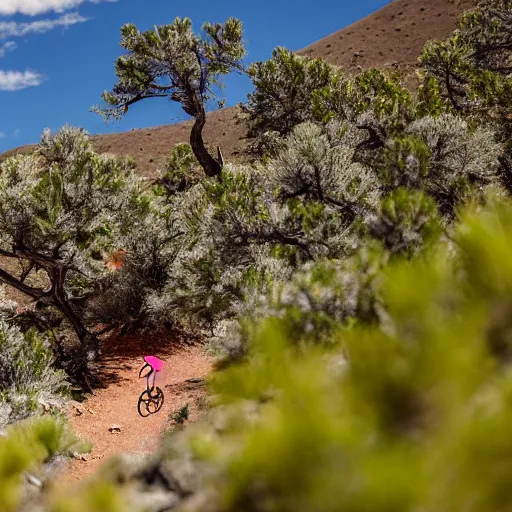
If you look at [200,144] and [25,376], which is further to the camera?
[200,144]

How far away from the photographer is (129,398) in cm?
1133

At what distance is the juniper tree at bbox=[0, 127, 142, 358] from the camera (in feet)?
30.9

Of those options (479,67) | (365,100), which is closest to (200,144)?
(365,100)

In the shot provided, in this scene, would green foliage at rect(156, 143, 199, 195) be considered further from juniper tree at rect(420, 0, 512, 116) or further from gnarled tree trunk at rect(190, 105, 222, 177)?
juniper tree at rect(420, 0, 512, 116)

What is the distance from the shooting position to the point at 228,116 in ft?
176

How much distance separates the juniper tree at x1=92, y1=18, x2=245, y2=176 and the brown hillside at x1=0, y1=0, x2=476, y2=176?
2581 centimetres

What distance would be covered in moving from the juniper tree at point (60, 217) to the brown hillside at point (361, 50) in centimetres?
3127

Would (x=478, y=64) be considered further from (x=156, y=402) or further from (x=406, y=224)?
(x=406, y=224)

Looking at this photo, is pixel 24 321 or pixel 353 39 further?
pixel 353 39

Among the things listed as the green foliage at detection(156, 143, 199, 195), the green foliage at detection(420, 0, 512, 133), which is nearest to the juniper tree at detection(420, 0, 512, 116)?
the green foliage at detection(420, 0, 512, 133)

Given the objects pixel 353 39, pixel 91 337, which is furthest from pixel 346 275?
pixel 353 39

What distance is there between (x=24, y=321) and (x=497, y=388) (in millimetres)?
12223

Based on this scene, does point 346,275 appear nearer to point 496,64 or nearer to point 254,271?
point 254,271

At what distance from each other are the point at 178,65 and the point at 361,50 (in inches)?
1801
